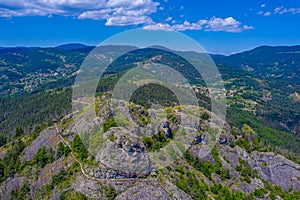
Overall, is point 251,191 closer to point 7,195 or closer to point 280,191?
point 280,191

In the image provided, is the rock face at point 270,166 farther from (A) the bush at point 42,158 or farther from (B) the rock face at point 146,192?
(A) the bush at point 42,158

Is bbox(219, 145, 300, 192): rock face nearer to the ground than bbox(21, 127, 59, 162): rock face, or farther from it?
nearer to the ground

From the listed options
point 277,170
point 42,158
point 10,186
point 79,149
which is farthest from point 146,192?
point 277,170

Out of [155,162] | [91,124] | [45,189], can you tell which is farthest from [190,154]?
[45,189]

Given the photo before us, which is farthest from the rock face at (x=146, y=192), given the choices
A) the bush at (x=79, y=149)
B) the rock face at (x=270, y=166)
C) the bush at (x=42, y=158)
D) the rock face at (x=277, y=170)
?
the rock face at (x=277, y=170)

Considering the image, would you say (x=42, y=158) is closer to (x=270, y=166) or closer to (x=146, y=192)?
(x=146, y=192)

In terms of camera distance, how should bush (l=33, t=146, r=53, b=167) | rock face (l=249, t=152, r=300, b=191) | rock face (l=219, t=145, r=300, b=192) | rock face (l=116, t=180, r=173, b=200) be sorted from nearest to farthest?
rock face (l=116, t=180, r=173, b=200) → bush (l=33, t=146, r=53, b=167) → rock face (l=219, t=145, r=300, b=192) → rock face (l=249, t=152, r=300, b=191)

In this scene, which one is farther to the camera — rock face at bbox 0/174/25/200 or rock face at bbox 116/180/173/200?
rock face at bbox 0/174/25/200

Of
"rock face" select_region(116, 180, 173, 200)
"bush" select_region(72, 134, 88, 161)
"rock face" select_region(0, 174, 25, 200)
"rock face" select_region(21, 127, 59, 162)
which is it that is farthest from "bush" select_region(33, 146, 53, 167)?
"rock face" select_region(116, 180, 173, 200)

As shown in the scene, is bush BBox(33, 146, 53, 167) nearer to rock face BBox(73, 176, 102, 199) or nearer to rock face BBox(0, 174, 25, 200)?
rock face BBox(0, 174, 25, 200)

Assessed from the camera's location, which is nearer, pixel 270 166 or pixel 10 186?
pixel 10 186

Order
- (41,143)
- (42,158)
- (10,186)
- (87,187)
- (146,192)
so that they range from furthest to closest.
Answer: (41,143) < (42,158) < (10,186) < (87,187) < (146,192)
